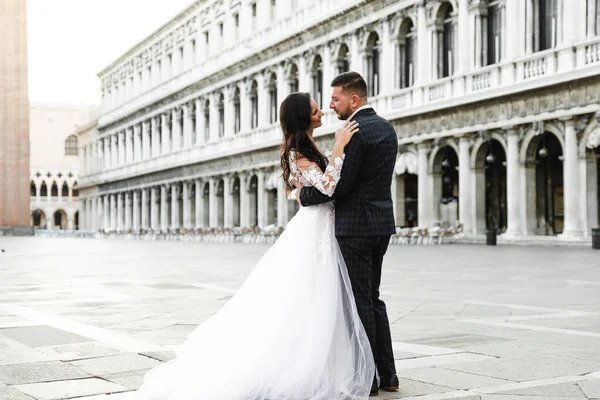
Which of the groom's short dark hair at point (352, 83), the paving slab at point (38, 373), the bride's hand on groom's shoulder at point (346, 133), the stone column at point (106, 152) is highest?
the stone column at point (106, 152)

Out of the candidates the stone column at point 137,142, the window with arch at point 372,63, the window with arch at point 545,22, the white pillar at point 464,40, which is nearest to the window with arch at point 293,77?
the window with arch at point 372,63

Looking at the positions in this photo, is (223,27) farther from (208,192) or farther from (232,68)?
(208,192)

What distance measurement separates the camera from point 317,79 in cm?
3931

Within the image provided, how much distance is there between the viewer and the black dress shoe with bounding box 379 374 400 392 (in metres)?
4.88

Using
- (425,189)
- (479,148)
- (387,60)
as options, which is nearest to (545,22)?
(479,148)

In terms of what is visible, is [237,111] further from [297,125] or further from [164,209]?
[297,125]

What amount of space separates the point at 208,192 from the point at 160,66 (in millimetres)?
12768

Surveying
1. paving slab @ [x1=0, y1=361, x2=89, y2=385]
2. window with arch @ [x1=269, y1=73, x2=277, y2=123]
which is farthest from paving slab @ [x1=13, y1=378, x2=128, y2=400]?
window with arch @ [x1=269, y1=73, x2=277, y2=123]

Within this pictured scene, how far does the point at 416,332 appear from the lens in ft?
23.5

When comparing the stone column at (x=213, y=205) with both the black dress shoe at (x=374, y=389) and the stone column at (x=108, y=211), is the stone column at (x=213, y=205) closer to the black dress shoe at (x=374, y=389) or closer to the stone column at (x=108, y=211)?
the stone column at (x=108, y=211)

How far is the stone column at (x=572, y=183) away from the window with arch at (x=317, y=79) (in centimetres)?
1594

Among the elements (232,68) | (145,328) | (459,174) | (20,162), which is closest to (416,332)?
(145,328)

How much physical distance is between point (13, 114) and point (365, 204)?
4543cm

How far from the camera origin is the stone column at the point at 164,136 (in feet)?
186
